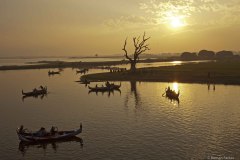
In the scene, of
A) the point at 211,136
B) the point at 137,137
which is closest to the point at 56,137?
the point at 137,137

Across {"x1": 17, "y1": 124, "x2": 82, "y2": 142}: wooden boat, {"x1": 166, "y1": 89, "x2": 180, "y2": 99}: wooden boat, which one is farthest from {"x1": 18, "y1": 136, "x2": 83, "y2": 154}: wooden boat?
{"x1": 166, "y1": 89, "x2": 180, "y2": 99}: wooden boat

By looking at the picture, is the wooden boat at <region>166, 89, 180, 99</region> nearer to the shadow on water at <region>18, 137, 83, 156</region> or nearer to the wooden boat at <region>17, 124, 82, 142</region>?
the shadow on water at <region>18, 137, 83, 156</region>

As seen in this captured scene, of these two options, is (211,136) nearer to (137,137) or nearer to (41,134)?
(137,137)

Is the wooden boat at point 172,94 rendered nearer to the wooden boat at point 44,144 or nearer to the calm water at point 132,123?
the calm water at point 132,123

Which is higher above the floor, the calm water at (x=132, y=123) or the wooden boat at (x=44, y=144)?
the calm water at (x=132, y=123)

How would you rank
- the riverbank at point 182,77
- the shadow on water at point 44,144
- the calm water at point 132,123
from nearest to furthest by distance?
the calm water at point 132,123, the shadow on water at point 44,144, the riverbank at point 182,77

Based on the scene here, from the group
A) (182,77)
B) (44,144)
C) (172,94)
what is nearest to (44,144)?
(44,144)

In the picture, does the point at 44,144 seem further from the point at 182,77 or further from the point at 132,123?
the point at 182,77

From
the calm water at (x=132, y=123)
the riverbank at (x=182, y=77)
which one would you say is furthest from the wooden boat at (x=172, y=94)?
the riverbank at (x=182, y=77)
